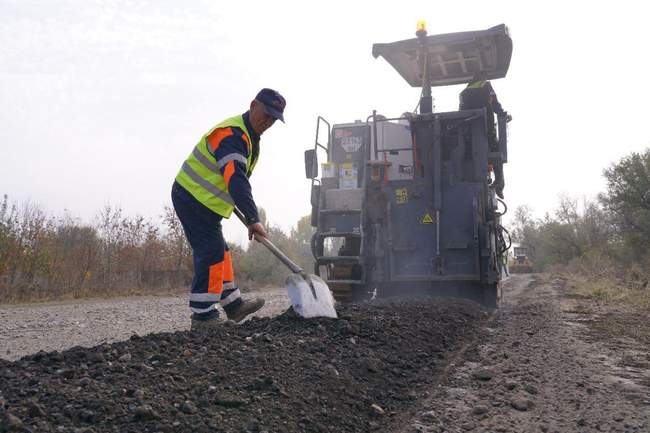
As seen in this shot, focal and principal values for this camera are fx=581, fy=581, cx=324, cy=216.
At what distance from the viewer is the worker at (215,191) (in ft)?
15.0

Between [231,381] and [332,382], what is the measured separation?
0.62m

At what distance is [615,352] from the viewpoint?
4.79 meters

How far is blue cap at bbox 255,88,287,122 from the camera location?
473 centimetres

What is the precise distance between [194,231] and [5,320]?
→ 17.4 feet

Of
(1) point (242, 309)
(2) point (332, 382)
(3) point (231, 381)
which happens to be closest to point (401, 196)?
(1) point (242, 309)

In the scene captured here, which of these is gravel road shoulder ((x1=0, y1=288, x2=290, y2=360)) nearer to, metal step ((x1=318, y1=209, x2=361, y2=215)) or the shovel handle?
the shovel handle

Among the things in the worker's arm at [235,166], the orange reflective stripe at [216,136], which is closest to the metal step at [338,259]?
the worker's arm at [235,166]

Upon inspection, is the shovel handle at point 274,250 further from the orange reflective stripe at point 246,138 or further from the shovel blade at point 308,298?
the orange reflective stripe at point 246,138

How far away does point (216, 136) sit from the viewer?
4.67 meters

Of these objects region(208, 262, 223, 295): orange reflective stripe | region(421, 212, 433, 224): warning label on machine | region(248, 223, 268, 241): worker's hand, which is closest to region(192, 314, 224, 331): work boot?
region(208, 262, 223, 295): orange reflective stripe

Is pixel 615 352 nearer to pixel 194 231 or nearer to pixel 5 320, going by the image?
pixel 194 231

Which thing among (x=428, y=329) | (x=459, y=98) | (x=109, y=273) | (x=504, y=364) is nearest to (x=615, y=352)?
(x=504, y=364)

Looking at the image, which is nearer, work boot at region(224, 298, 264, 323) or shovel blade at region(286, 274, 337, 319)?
shovel blade at region(286, 274, 337, 319)

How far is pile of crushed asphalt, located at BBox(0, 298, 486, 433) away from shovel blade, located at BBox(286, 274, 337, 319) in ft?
0.38
